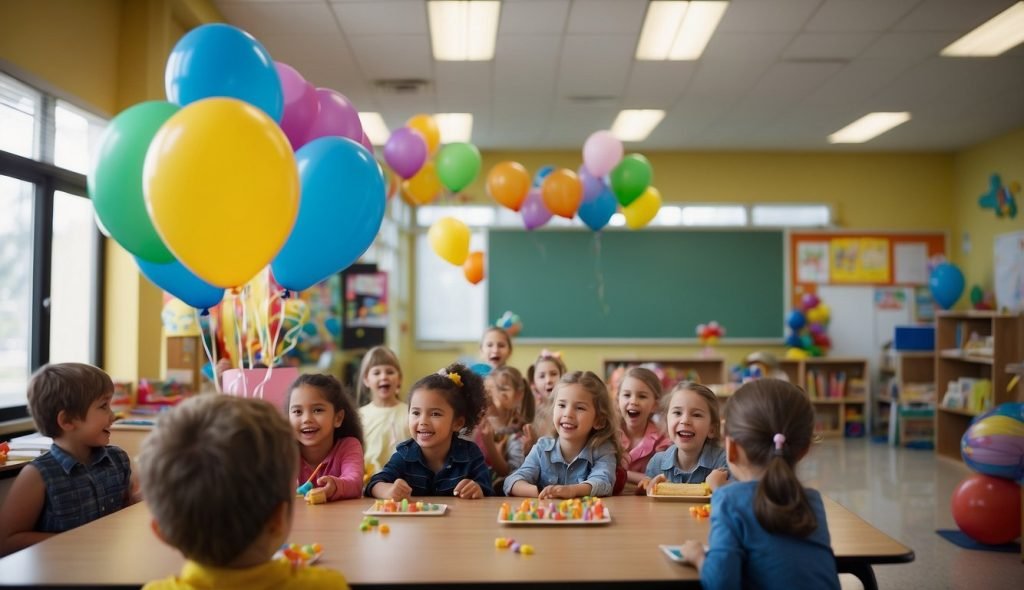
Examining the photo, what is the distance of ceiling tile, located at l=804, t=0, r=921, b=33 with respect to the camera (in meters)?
4.73

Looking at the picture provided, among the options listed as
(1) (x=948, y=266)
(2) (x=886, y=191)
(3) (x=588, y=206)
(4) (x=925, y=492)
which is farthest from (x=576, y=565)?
(2) (x=886, y=191)

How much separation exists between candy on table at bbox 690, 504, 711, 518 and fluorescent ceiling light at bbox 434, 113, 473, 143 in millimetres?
5568

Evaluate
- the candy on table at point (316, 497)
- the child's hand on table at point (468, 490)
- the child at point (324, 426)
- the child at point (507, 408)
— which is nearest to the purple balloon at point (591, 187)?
the child at point (507, 408)

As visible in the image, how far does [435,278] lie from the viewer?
9227mm

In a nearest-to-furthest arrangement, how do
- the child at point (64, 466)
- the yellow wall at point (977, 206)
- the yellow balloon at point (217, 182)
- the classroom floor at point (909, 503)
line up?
the yellow balloon at point (217, 182) → the child at point (64, 466) → the classroom floor at point (909, 503) → the yellow wall at point (977, 206)

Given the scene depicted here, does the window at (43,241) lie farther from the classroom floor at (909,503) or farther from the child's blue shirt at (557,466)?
the classroom floor at (909,503)

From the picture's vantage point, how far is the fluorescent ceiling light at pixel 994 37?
16.4ft

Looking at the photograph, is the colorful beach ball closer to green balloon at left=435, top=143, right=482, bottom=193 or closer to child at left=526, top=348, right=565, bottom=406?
child at left=526, top=348, right=565, bottom=406

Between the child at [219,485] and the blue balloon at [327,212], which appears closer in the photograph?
the child at [219,485]

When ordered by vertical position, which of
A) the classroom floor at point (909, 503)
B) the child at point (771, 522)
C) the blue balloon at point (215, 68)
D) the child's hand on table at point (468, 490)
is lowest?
the classroom floor at point (909, 503)

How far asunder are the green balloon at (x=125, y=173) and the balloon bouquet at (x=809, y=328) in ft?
24.6

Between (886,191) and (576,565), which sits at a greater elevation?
(886,191)

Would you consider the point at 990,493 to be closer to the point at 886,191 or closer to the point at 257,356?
the point at 257,356

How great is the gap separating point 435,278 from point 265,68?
670cm
